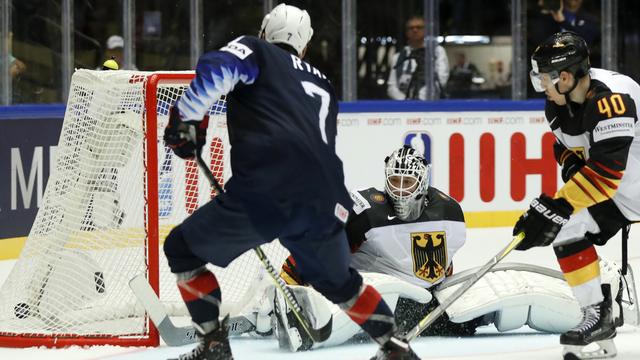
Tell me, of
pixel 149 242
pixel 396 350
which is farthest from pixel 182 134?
pixel 149 242

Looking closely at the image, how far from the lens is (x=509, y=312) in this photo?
4301mm

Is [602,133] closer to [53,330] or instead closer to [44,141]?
[53,330]

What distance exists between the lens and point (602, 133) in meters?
3.72

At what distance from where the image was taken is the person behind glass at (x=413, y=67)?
8.10 m

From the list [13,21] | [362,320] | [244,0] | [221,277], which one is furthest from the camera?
[244,0]

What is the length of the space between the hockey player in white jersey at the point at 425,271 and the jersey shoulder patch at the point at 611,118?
0.66 m

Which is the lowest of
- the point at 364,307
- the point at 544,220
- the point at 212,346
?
the point at 212,346

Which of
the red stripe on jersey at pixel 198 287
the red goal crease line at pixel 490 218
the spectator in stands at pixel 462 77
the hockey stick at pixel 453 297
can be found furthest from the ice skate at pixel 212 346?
the spectator in stands at pixel 462 77

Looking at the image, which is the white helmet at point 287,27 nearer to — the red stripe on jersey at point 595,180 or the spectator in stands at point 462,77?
the red stripe on jersey at point 595,180

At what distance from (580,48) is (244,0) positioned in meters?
4.35

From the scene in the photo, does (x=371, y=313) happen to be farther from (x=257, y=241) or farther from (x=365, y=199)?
(x=365, y=199)

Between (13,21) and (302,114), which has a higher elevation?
(13,21)

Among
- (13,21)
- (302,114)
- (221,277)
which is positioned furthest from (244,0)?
(302,114)

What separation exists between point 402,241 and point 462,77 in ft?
13.0
